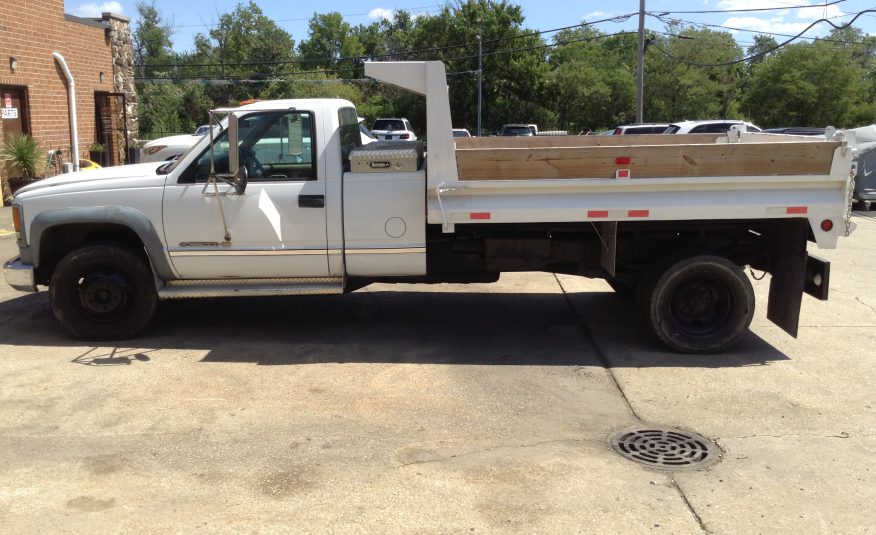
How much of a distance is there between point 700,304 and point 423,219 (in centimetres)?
253

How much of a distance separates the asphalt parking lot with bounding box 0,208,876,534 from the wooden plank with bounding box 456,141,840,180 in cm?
160

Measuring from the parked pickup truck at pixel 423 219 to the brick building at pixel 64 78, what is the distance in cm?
1117

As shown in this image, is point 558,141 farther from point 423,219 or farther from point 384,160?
point 384,160

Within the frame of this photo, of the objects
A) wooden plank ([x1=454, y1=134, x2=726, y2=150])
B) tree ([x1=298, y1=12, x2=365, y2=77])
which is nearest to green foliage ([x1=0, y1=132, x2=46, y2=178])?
wooden plank ([x1=454, y1=134, x2=726, y2=150])

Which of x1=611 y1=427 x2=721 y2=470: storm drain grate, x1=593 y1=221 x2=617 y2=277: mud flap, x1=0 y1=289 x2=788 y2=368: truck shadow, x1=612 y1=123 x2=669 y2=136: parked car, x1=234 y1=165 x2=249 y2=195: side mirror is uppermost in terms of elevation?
x1=612 y1=123 x2=669 y2=136: parked car

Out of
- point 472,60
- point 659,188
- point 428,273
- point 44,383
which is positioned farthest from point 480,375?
point 472,60

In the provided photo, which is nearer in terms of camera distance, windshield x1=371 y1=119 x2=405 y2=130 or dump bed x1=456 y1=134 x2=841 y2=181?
dump bed x1=456 y1=134 x2=841 y2=181

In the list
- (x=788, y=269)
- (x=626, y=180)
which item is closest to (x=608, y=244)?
(x=626, y=180)

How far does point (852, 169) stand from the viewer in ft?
21.7

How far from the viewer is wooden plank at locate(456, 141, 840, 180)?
651cm

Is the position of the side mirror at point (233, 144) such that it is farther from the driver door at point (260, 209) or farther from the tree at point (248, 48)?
the tree at point (248, 48)

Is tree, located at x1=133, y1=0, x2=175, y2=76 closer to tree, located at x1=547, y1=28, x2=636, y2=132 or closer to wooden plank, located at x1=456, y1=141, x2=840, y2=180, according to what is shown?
tree, located at x1=547, y1=28, x2=636, y2=132

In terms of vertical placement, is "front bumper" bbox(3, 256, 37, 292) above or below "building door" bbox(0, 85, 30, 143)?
below

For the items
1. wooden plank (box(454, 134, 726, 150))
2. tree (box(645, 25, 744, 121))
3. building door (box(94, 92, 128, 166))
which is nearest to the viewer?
wooden plank (box(454, 134, 726, 150))
